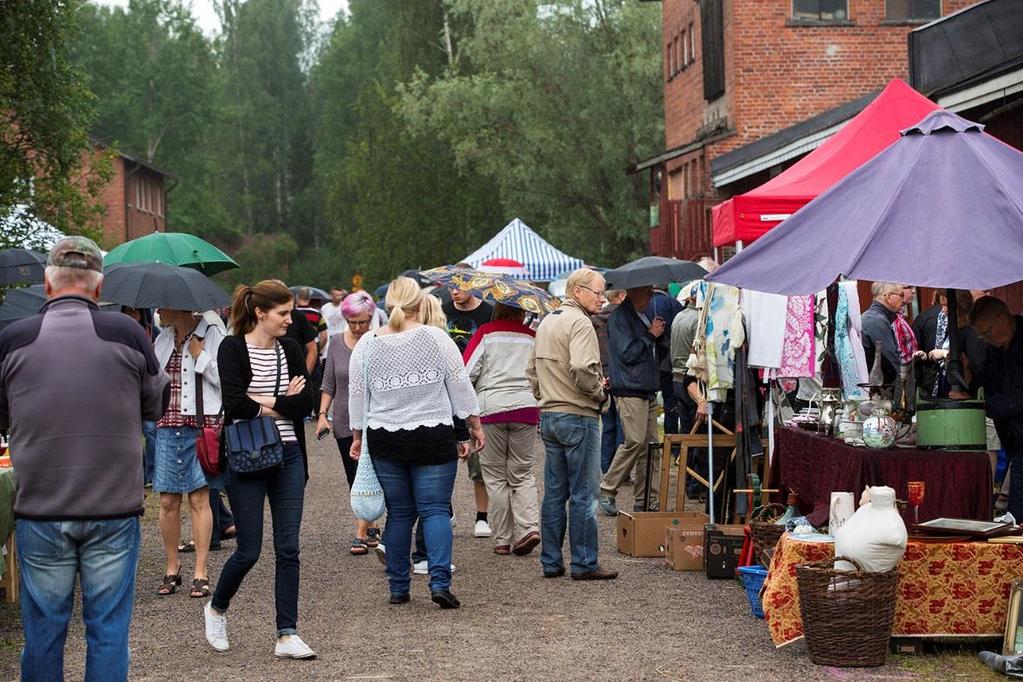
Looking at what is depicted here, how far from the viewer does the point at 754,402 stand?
11.1 m

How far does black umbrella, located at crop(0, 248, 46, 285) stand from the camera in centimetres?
1642

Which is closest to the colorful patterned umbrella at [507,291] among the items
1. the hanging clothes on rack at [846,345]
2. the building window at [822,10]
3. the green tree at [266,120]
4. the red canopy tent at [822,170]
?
the red canopy tent at [822,170]

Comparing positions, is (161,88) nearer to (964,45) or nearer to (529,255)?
(529,255)

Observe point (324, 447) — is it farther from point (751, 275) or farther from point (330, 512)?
point (751, 275)

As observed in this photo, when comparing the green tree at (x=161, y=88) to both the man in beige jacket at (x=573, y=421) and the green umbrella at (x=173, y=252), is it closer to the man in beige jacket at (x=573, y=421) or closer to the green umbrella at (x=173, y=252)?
the green umbrella at (x=173, y=252)

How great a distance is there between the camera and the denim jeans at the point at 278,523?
7.73 meters

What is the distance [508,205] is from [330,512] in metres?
35.0

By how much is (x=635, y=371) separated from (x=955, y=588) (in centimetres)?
516

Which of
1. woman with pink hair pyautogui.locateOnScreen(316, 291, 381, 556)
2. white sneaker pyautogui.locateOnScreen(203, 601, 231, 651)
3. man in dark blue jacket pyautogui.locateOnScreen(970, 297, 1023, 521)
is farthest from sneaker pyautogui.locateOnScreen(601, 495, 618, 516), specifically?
white sneaker pyautogui.locateOnScreen(203, 601, 231, 651)

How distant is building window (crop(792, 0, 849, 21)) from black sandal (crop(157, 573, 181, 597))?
23.3 m

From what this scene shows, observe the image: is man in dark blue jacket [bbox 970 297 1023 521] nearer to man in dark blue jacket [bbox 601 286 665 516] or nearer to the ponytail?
the ponytail

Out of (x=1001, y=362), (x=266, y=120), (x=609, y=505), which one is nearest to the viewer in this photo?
(x=1001, y=362)

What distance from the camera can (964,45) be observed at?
638 inches

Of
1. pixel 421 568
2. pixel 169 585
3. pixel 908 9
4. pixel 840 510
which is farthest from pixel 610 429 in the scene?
pixel 908 9
